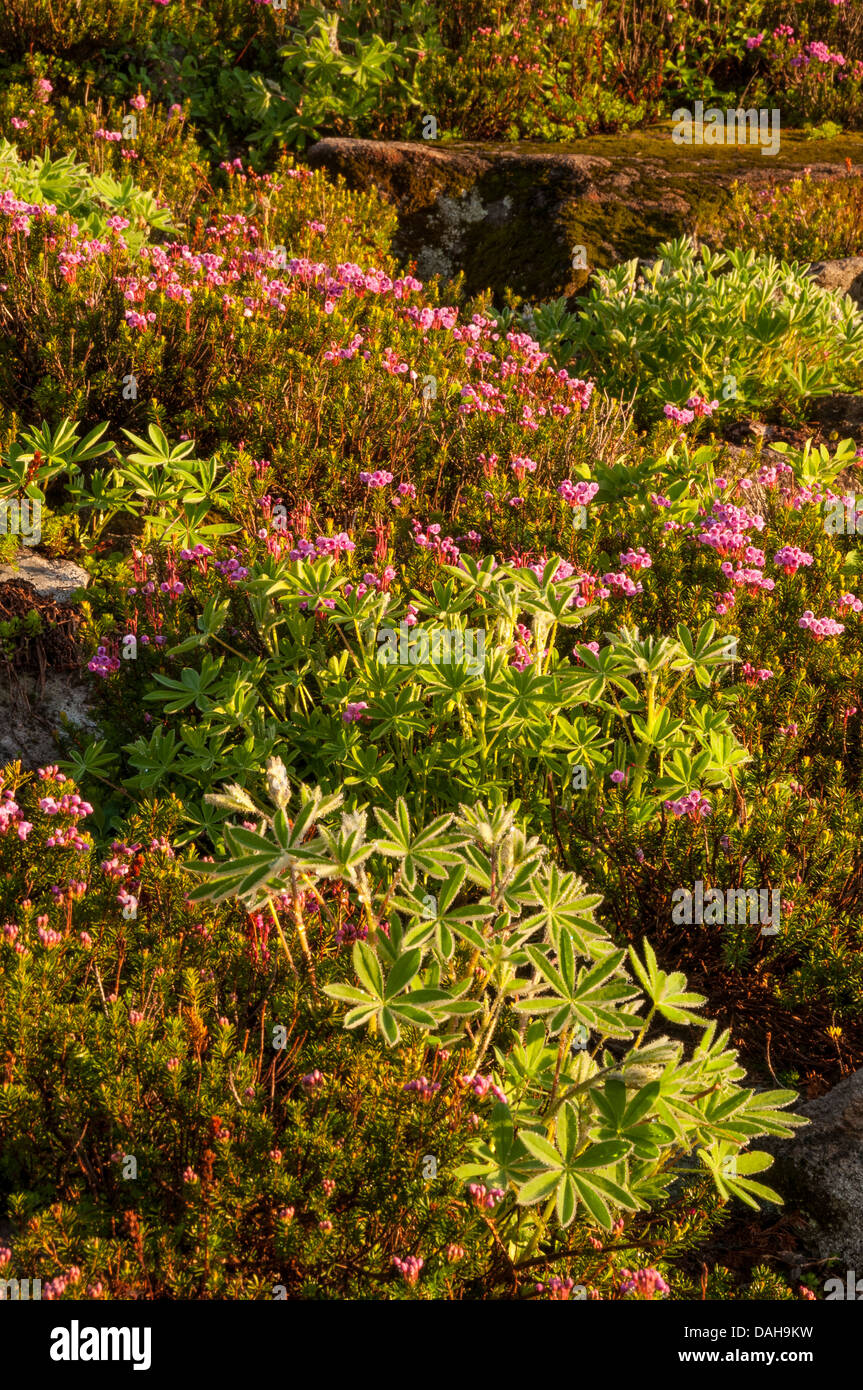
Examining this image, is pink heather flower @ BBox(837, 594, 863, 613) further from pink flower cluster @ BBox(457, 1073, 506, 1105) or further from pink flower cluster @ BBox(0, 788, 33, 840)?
pink flower cluster @ BBox(0, 788, 33, 840)

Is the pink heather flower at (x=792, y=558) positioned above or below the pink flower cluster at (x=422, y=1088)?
above

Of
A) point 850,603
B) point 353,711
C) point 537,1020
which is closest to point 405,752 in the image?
point 353,711

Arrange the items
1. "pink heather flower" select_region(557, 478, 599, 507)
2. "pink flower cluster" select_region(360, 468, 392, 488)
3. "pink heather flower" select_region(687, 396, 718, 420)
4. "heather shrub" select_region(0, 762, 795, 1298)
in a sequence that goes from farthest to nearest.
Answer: "pink heather flower" select_region(687, 396, 718, 420) < "pink heather flower" select_region(557, 478, 599, 507) < "pink flower cluster" select_region(360, 468, 392, 488) < "heather shrub" select_region(0, 762, 795, 1298)

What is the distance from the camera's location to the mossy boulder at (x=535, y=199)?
26.1 feet

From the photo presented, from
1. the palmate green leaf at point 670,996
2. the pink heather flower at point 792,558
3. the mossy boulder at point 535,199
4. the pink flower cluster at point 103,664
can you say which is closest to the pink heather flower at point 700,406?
the pink heather flower at point 792,558

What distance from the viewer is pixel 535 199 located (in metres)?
8.27

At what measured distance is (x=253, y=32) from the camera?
9.68m

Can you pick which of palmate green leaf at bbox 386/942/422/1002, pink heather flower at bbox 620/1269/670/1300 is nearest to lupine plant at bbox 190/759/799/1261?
palmate green leaf at bbox 386/942/422/1002

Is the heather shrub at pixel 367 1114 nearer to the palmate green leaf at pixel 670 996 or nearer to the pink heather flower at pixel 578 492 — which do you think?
the palmate green leaf at pixel 670 996

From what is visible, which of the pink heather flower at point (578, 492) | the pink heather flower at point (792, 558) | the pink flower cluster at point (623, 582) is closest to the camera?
the pink flower cluster at point (623, 582)

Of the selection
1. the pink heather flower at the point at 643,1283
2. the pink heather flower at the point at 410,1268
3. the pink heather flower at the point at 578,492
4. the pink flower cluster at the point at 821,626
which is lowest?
the pink heather flower at the point at 643,1283

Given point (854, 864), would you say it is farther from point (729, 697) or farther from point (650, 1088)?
point (650, 1088)

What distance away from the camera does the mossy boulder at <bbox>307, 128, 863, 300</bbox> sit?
797 cm
